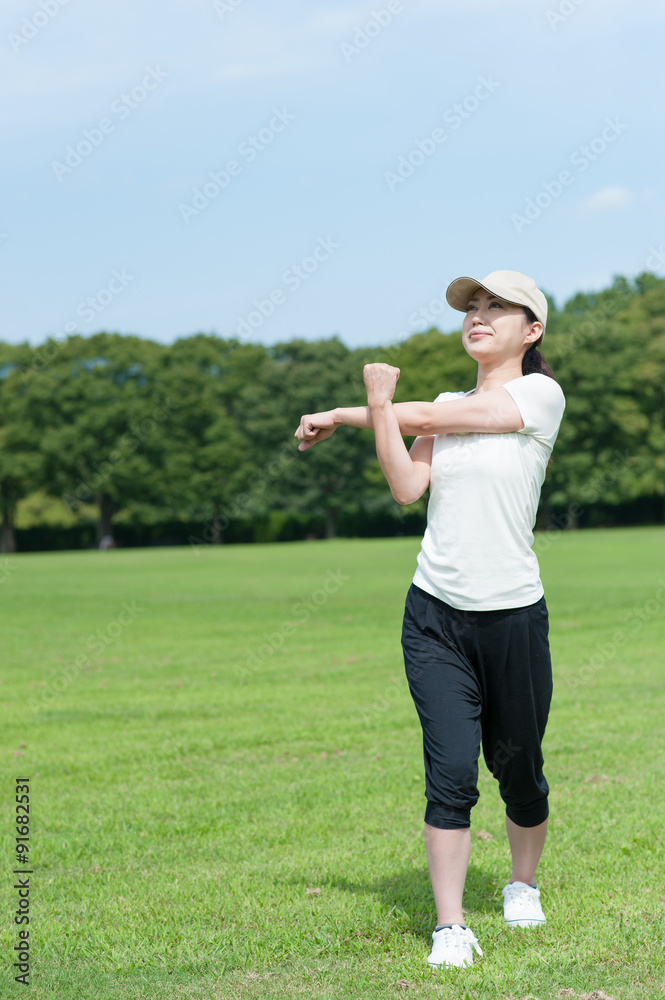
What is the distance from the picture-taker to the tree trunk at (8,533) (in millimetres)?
67938

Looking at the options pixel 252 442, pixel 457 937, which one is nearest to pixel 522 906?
pixel 457 937

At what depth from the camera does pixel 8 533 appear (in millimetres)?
68062

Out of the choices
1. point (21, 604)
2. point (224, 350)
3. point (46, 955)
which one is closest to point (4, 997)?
point (46, 955)

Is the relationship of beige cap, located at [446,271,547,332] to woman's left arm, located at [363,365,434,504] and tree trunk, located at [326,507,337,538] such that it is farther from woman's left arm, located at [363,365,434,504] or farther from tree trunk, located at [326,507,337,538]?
tree trunk, located at [326,507,337,538]

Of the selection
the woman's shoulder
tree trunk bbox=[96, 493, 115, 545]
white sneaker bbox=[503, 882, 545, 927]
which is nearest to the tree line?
tree trunk bbox=[96, 493, 115, 545]

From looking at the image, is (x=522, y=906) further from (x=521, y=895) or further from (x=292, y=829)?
(x=292, y=829)

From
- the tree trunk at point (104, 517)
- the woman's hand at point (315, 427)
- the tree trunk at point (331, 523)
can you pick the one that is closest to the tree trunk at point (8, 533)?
the tree trunk at point (104, 517)

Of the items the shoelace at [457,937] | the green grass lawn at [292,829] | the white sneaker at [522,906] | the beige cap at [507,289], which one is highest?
the beige cap at [507,289]

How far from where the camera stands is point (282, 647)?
14672 millimetres

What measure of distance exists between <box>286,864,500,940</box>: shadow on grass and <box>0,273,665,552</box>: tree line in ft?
196

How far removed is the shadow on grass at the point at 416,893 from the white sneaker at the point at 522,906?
19 centimetres

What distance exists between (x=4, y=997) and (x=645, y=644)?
11682 millimetres

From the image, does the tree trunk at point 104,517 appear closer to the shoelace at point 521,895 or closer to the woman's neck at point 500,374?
the shoelace at point 521,895

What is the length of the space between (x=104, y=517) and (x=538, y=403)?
66.8 metres
